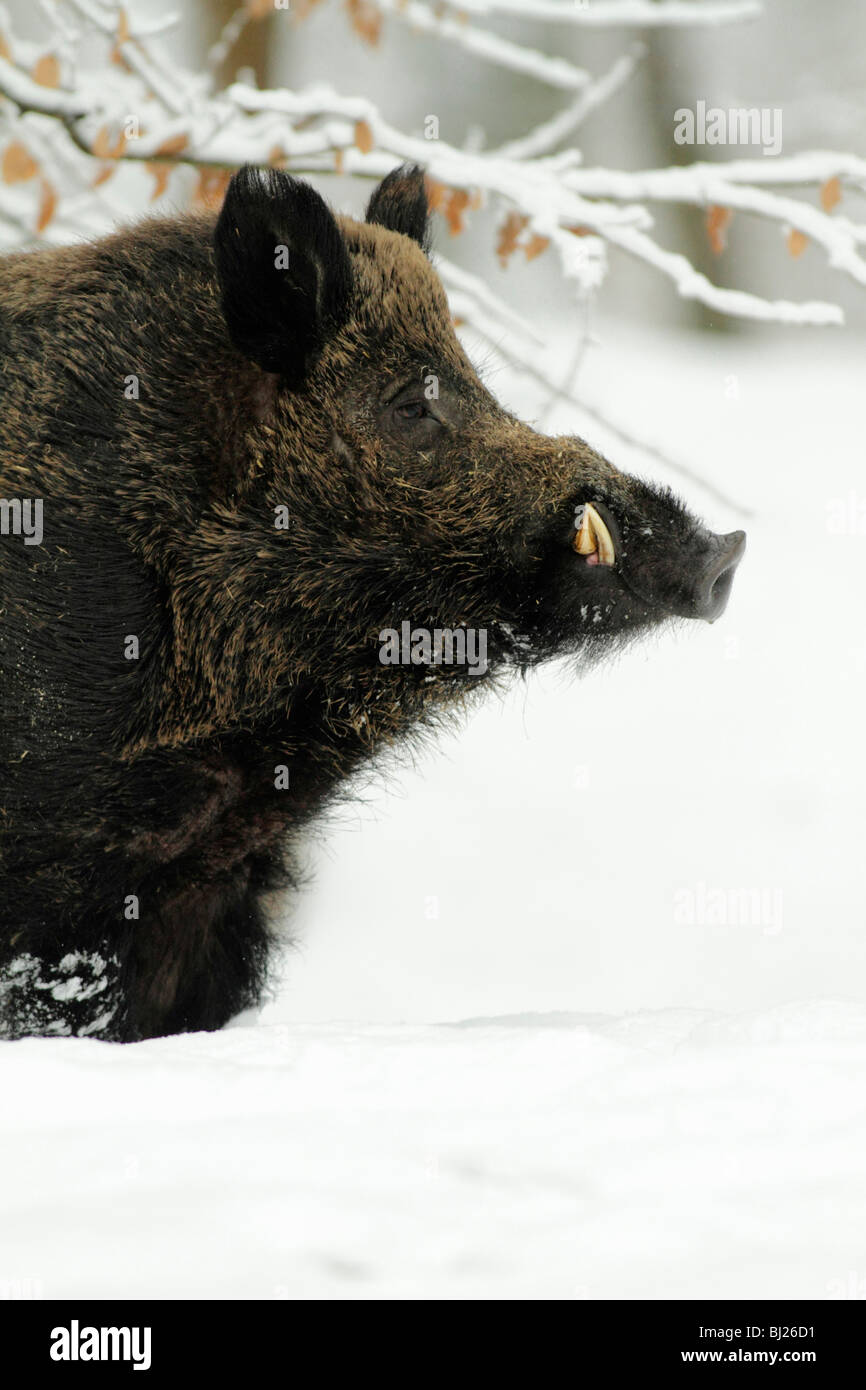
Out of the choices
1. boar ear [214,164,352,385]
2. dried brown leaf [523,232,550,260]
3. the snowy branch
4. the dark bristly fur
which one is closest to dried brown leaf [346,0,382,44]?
the snowy branch

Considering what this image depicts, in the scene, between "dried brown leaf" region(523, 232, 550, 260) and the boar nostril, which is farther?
"dried brown leaf" region(523, 232, 550, 260)

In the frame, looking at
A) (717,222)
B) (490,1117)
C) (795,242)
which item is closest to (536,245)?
(717,222)

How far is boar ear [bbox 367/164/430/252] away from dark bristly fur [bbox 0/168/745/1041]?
0.73m

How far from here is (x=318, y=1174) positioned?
2676 millimetres

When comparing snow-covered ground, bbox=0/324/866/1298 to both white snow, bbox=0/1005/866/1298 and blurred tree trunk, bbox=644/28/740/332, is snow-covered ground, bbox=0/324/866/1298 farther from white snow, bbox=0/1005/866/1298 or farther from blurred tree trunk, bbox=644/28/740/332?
blurred tree trunk, bbox=644/28/740/332

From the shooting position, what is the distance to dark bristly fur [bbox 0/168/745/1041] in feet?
12.9

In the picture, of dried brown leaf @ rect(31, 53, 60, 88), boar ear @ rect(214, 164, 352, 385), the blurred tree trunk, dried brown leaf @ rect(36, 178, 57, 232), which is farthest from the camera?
the blurred tree trunk

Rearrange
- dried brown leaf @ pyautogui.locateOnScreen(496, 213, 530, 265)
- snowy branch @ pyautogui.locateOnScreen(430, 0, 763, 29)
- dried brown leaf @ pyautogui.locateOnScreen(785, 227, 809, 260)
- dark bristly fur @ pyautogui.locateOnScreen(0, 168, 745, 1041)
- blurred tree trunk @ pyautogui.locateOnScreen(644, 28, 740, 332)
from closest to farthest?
dark bristly fur @ pyautogui.locateOnScreen(0, 168, 745, 1041), dried brown leaf @ pyautogui.locateOnScreen(785, 227, 809, 260), dried brown leaf @ pyautogui.locateOnScreen(496, 213, 530, 265), snowy branch @ pyautogui.locateOnScreen(430, 0, 763, 29), blurred tree trunk @ pyautogui.locateOnScreen(644, 28, 740, 332)

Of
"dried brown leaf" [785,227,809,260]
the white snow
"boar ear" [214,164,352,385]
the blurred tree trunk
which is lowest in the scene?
the white snow

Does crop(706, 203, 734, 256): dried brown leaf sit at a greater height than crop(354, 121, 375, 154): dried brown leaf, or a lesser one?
lesser

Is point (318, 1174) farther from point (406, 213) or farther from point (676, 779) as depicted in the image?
point (676, 779)

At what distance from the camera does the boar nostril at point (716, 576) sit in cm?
409

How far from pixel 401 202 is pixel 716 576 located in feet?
6.24

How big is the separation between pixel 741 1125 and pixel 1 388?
269 cm
